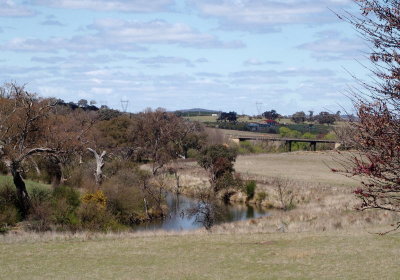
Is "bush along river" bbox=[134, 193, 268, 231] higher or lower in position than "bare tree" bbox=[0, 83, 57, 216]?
lower

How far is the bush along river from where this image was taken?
36.3 meters

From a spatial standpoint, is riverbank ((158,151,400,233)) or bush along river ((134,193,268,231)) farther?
bush along river ((134,193,268,231))

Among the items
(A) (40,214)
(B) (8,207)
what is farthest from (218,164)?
(B) (8,207)

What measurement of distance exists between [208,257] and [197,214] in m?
17.1

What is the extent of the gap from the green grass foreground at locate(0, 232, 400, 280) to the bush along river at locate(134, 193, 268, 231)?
28.6 ft

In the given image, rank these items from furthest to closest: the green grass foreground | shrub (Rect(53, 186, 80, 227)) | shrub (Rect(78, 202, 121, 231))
A: shrub (Rect(78, 202, 121, 231)), shrub (Rect(53, 186, 80, 227)), the green grass foreground

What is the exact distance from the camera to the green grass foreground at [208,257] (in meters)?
17.5

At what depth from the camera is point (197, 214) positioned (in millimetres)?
37531

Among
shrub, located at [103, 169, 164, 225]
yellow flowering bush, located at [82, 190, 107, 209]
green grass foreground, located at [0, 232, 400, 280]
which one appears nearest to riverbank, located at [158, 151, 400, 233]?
green grass foreground, located at [0, 232, 400, 280]

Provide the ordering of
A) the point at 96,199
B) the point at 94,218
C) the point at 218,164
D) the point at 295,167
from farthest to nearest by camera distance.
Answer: the point at 295,167 < the point at 218,164 < the point at 96,199 < the point at 94,218

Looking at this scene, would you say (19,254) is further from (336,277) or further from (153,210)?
(153,210)

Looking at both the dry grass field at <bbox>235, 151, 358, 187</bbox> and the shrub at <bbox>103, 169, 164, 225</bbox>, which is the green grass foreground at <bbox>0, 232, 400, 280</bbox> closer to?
the shrub at <bbox>103, 169, 164, 225</bbox>

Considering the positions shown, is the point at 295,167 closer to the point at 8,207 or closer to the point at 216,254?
the point at 8,207

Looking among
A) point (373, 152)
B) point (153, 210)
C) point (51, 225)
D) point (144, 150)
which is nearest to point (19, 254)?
point (51, 225)
